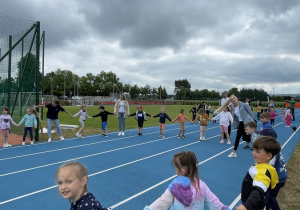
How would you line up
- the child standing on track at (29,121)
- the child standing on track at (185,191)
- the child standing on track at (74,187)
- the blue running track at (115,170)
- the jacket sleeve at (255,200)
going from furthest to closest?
the child standing on track at (29,121), the blue running track at (115,170), the child standing on track at (185,191), the jacket sleeve at (255,200), the child standing on track at (74,187)

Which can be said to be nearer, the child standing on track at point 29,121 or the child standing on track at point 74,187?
the child standing on track at point 74,187

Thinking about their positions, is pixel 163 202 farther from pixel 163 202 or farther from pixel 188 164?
pixel 188 164

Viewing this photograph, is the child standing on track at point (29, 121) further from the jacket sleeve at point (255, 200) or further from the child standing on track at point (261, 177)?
the jacket sleeve at point (255, 200)

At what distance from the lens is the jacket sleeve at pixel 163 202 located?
2.17 m

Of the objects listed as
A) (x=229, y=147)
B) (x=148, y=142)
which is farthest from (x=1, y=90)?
(x=229, y=147)

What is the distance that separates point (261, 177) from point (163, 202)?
951mm

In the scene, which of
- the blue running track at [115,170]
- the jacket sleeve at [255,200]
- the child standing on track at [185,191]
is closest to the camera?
the jacket sleeve at [255,200]

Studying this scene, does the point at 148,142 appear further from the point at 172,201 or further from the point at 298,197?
the point at 172,201

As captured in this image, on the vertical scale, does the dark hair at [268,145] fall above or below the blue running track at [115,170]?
above

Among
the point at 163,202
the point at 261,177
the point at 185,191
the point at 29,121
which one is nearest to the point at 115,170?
the point at 163,202

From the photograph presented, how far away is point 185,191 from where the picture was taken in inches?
84.7

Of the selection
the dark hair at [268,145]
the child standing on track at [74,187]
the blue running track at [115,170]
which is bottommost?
Answer: the blue running track at [115,170]

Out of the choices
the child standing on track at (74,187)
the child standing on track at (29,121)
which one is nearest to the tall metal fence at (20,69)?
the child standing on track at (29,121)

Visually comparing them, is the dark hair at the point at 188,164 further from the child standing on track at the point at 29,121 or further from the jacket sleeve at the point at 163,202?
the child standing on track at the point at 29,121
